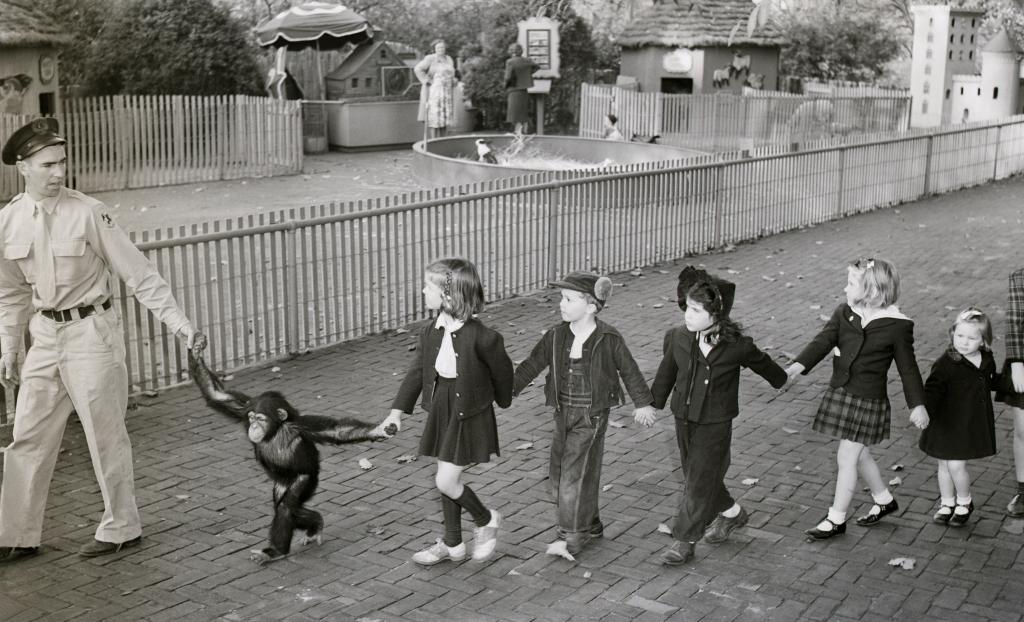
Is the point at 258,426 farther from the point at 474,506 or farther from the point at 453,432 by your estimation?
the point at 474,506

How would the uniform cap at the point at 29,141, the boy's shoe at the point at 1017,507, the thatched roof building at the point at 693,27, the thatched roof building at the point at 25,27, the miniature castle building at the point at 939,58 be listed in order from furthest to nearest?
1. the thatched roof building at the point at 693,27
2. the miniature castle building at the point at 939,58
3. the thatched roof building at the point at 25,27
4. the boy's shoe at the point at 1017,507
5. the uniform cap at the point at 29,141

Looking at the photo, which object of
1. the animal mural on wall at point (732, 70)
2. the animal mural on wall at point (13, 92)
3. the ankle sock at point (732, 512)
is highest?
the animal mural on wall at point (732, 70)

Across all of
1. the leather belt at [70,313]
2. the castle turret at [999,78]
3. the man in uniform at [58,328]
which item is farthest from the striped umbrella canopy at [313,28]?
the leather belt at [70,313]

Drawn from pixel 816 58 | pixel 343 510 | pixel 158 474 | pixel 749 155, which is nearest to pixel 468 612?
pixel 343 510

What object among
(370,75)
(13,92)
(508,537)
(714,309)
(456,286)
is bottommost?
(508,537)

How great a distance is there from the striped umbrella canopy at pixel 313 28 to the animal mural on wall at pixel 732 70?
9.54 metres

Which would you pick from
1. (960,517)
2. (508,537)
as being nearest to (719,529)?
(508,537)

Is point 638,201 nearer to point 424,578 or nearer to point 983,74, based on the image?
point 424,578

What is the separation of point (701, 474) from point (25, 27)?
717 inches

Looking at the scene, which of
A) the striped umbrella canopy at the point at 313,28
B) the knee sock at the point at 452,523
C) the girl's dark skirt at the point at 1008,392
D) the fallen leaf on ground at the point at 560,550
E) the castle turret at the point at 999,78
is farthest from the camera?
the castle turret at the point at 999,78

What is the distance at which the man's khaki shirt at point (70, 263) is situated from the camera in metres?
5.90

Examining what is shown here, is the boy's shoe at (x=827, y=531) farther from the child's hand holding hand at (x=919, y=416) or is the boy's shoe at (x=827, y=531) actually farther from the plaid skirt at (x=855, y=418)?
the child's hand holding hand at (x=919, y=416)

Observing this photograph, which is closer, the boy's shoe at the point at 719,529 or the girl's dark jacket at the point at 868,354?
the girl's dark jacket at the point at 868,354

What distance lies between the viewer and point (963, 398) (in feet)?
20.8
